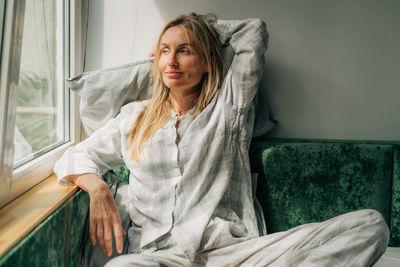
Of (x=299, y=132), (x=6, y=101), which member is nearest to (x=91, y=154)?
(x=6, y=101)

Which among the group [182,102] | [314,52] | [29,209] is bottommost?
[29,209]

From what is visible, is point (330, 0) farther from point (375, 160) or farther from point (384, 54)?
point (375, 160)

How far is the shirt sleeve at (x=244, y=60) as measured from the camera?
4.02 ft

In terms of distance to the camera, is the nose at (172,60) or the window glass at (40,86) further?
the nose at (172,60)

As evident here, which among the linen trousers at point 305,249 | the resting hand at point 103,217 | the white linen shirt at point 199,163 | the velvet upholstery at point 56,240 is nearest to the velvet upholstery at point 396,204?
the linen trousers at point 305,249

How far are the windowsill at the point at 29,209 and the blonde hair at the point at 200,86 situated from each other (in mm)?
304

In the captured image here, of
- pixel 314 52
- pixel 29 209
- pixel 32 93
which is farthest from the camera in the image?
pixel 314 52

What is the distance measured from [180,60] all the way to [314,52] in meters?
0.68

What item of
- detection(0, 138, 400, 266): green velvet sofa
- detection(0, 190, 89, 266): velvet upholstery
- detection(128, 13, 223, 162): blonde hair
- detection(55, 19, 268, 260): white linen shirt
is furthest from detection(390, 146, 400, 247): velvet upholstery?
detection(0, 190, 89, 266): velvet upholstery

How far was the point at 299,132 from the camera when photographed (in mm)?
1558

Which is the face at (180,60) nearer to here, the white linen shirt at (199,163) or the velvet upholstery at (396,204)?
the white linen shirt at (199,163)

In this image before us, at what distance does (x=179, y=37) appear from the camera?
123 cm

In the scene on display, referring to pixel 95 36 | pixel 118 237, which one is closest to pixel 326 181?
pixel 118 237

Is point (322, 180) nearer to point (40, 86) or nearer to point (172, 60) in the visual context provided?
point (172, 60)
